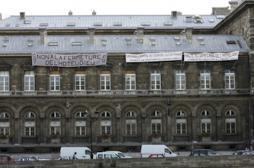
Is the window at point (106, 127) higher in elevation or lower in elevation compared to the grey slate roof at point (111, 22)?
lower

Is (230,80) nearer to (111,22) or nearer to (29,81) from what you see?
(29,81)

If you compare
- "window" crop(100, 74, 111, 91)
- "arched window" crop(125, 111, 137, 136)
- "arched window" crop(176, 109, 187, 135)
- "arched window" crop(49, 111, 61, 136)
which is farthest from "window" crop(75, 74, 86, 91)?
"arched window" crop(176, 109, 187, 135)

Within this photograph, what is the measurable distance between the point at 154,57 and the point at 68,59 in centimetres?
976

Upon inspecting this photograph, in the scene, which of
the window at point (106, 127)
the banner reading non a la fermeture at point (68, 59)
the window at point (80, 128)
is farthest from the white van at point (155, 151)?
the banner reading non a la fermeture at point (68, 59)

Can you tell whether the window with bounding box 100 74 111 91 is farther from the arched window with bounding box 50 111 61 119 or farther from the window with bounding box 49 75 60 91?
the arched window with bounding box 50 111 61 119

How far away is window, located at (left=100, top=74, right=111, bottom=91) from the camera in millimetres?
83938

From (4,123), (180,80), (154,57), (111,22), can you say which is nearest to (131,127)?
(180,80)

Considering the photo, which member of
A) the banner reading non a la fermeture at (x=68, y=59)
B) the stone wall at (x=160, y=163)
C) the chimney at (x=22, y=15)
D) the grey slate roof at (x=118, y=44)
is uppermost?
the chimney at (x=22, y=15)

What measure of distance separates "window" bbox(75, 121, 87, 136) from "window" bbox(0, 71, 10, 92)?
347 inches

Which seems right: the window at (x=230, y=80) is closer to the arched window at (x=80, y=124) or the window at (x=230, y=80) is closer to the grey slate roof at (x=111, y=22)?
the arched window at (x=80, y=124)

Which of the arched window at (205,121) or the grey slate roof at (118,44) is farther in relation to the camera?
the grey slate roof at (118,44)

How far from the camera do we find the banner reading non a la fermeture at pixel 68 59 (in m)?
83.2

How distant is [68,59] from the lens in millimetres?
83438

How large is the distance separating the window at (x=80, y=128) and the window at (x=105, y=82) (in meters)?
4.57
